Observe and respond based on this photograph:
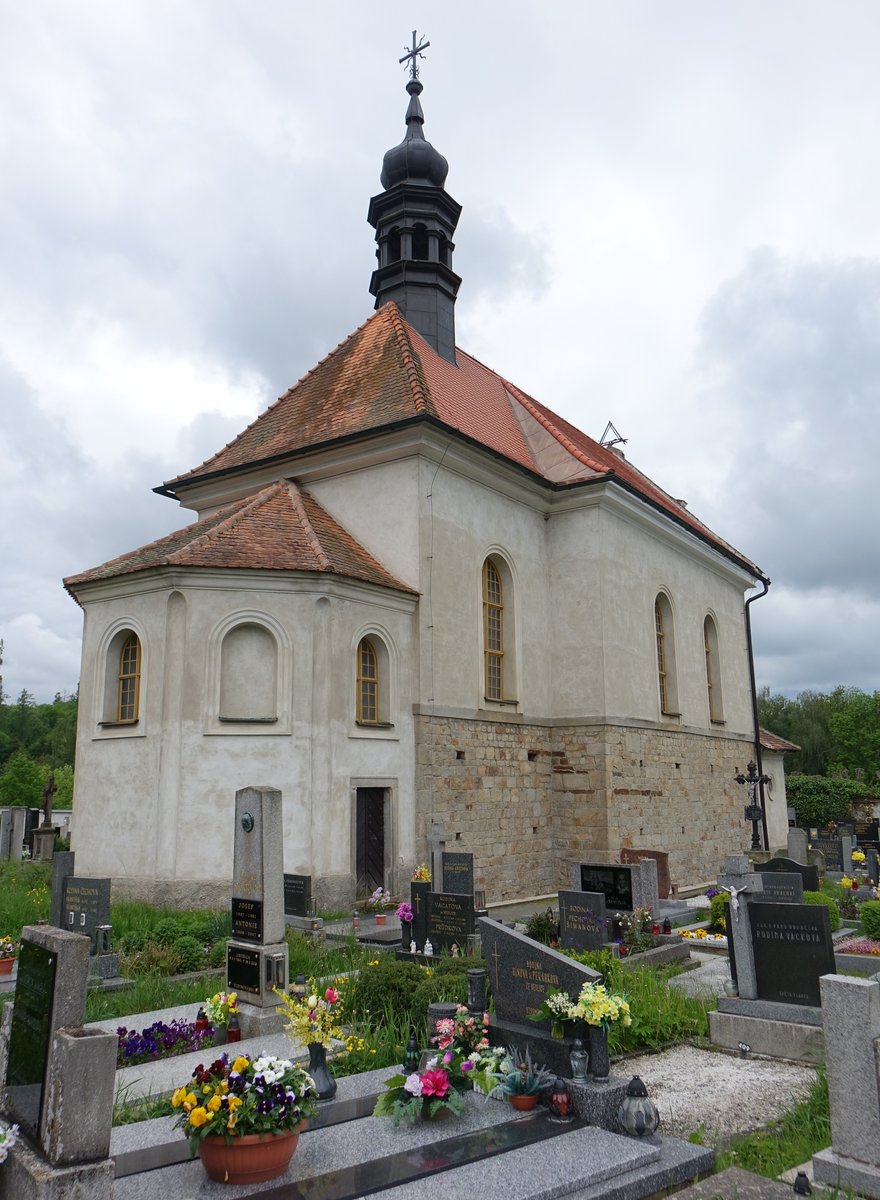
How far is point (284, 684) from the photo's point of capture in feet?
46.9

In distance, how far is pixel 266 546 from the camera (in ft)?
49.1

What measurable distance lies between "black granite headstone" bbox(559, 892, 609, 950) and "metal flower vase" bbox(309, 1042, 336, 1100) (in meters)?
4.69

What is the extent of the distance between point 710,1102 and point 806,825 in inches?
1448

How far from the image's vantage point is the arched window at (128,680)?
48.9ft

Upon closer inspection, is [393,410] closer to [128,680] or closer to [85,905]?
[128,680]

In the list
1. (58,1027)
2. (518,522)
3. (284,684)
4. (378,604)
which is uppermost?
(518,522)

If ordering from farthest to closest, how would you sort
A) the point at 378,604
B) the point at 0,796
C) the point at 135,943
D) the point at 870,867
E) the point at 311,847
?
the point at 0,796 → the point at 870,867 → the point at 378,604 → the point at 311,847 → the point at 135,943

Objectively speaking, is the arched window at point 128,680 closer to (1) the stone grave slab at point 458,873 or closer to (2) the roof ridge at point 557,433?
(1) the stone grave slab at point 458,873

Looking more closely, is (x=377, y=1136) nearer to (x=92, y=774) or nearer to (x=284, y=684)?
(x=284, y=684)

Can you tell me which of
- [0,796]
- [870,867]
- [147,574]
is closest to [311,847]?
[147,574]

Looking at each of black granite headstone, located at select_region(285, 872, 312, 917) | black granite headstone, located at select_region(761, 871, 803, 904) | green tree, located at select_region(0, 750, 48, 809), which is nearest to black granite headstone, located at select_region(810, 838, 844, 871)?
black granite headstone, located at select_region(761, 871, 803, 904)

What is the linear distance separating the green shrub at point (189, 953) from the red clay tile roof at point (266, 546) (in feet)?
19.4

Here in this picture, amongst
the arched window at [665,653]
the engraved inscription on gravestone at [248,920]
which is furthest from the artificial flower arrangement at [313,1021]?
the arched window at [665,653]

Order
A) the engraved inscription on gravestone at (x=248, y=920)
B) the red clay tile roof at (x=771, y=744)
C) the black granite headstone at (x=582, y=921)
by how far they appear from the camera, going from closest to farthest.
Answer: the engraved inscription on gravestone at (x=248, y=920)
the black granite headstone at (x=582, y=921)
the red clay tile roof at (x=771, y=744)
